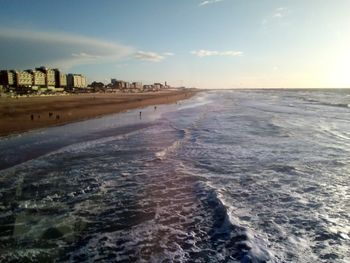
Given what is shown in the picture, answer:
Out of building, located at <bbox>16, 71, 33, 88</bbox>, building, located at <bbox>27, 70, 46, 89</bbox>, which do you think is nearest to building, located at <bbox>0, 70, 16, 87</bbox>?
building, located at <bbox>16, 71, 33, 88</bbox>

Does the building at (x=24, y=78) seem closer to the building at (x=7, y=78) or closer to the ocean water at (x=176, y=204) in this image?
the building at (x=7, y=78)

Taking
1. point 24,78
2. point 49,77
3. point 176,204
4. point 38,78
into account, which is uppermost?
point 49,77

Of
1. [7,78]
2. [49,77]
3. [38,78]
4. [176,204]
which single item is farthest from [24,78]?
[176,204]

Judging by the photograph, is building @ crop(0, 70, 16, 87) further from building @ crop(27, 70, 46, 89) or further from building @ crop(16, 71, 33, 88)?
building @ crop(27, 70, 46, 89)

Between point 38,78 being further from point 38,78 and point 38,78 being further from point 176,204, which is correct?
point 176,204

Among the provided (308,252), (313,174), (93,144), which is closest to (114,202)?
(308,252)

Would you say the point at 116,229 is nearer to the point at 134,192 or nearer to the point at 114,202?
the point at 114,202
